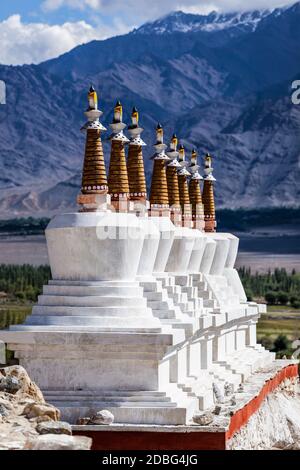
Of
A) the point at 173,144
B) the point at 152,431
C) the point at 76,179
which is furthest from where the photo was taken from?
the point at 76,179

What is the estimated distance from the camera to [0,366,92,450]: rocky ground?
15758 millimetres

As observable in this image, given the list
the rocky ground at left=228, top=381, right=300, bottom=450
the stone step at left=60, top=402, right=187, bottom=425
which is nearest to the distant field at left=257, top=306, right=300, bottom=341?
the rocky ground at left=228, top=381, right=300, bottom=450

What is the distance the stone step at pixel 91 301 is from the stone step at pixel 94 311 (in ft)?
0.32

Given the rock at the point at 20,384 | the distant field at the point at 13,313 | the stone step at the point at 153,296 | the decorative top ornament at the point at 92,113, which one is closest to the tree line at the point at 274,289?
the distant field at the point at 13,313

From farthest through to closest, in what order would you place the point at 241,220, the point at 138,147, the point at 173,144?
1. the point at 241,220
2. the point at 173,144
3. the point at 138,147

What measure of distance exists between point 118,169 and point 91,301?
3.18 metres

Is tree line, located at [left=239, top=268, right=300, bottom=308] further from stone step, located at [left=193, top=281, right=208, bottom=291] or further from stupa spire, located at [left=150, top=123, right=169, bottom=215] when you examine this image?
stupa spire, located at [left=150, top=123, right=169, bottom=215]

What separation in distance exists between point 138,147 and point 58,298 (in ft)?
15.9

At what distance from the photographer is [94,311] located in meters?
22.1

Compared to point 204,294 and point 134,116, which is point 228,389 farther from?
point 134,116

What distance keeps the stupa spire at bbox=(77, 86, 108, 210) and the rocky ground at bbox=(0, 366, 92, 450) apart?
4.21 metres
